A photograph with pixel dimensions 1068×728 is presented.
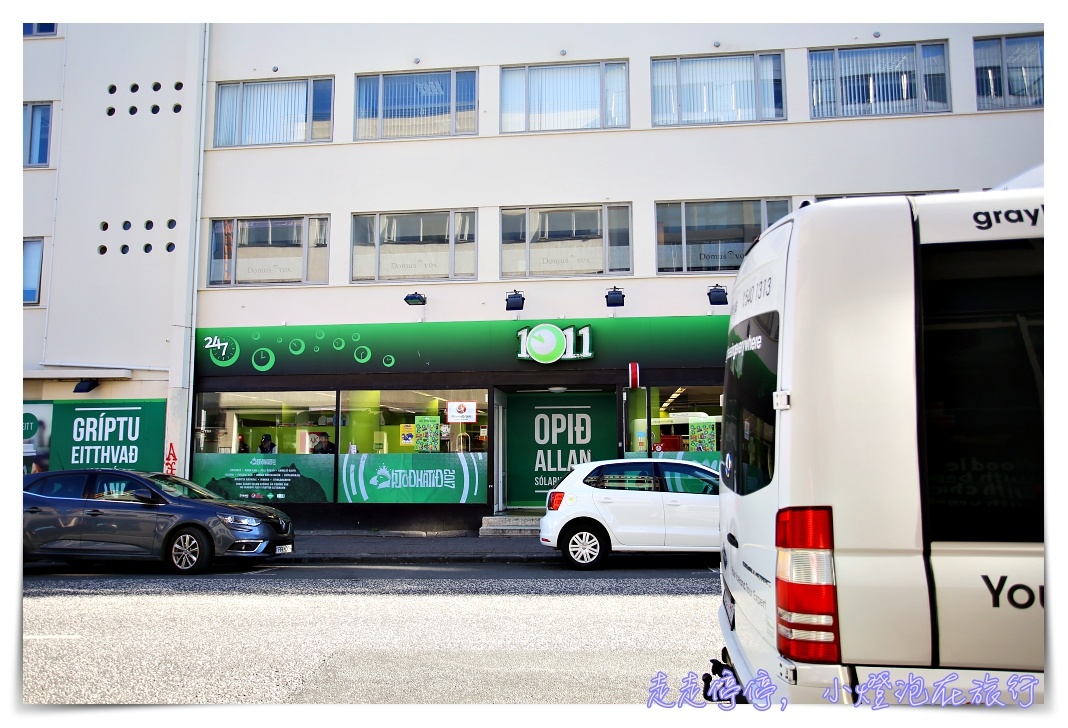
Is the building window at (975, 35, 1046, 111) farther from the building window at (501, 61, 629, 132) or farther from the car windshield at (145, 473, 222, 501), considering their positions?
the car windshield at (145, 473, 222, 501)

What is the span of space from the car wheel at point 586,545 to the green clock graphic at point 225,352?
8.64m

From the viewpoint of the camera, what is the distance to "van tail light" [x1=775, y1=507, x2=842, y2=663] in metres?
3.12

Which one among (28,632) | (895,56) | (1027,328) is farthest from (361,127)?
(1027,328)

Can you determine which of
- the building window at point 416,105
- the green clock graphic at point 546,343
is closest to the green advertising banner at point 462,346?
the green clock graphic at point 546,343

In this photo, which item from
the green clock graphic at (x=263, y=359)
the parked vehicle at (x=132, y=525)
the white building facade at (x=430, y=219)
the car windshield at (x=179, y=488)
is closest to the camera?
the parked vehicle at (x=132, y=525)

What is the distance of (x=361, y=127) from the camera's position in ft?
53.3

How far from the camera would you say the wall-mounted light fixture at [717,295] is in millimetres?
14805

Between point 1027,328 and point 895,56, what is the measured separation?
14231mm

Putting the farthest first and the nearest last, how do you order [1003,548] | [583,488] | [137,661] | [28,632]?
1. [583,488]
2. [28,632]
3. [137,661]
4. [1003,548]

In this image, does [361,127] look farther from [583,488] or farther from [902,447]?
[902,447]

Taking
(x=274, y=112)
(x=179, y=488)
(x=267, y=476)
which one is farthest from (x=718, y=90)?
(x=179, y=488)

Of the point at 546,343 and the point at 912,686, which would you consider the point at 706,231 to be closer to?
the point at 546,343

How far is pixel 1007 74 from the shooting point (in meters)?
14.8

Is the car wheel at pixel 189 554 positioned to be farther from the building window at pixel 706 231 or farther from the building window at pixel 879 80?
the building window at pixel 879 80
